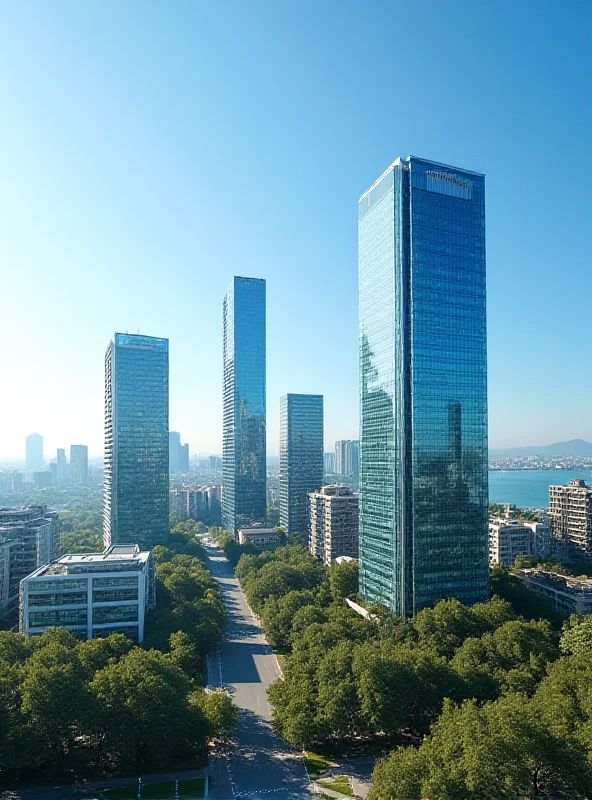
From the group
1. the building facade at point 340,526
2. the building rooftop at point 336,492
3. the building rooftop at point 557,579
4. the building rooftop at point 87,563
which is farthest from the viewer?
the building rooftop at point 336,492

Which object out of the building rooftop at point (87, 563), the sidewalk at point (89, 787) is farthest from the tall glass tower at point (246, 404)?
the sidewalk at point (89, 787)

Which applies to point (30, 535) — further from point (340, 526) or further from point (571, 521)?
point (571, 521)

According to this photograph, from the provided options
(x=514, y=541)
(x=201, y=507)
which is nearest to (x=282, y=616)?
(x=514, y=541)

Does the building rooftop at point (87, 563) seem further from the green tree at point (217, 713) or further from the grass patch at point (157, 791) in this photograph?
the grass patch at point (157, 791)

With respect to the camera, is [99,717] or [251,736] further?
[251,736]

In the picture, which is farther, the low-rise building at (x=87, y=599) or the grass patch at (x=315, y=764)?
the low-rise building at (x=87, y=599)
